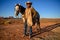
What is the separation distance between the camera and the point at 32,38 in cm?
638

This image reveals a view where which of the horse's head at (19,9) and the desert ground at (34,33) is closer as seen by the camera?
the horse's head at (19,9)

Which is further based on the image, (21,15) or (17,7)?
(21,15)

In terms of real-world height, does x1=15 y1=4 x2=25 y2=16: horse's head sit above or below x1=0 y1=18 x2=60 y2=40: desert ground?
above

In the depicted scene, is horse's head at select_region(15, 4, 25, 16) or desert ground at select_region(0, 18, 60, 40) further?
desert ground at select_region(0, 18, 60, 40)

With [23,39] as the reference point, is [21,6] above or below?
above

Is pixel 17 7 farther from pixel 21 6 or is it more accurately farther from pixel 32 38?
pixel 32 38

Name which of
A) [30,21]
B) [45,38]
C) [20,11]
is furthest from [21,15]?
[45,38]

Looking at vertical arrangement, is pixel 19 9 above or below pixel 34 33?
above

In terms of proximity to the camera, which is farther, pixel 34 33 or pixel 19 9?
pixel 34 33

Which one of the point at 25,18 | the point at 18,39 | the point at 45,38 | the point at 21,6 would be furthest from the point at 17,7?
the point at 45,38

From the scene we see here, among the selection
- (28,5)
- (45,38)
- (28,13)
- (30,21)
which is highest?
(28,5)

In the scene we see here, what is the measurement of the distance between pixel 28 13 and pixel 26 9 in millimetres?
277

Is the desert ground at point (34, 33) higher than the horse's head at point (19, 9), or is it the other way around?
the horse's head at point (19, 9)

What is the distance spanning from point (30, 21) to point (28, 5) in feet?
2.62
